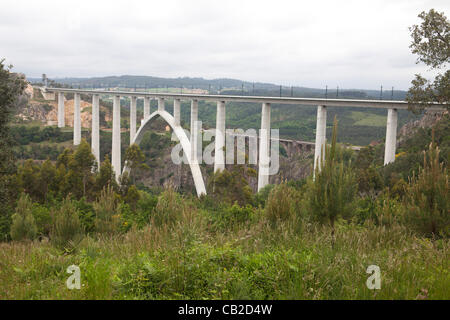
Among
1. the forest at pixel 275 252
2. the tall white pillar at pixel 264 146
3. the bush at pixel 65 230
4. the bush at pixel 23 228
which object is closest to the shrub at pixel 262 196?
the tall white pillar at pixel 264 146

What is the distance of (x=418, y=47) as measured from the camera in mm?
14531

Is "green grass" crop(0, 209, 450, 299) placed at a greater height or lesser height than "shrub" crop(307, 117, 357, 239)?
lesser

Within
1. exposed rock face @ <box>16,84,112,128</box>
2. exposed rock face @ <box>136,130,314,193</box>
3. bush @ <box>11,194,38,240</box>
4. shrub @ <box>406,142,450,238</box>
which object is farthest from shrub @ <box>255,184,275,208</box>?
exposed rock face @ <box>16,84,112,128</box>

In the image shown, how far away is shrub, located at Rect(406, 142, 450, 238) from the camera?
5.62 metres

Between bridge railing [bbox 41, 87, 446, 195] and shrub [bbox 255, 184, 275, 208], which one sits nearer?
bridge railing [bbox 41, 87, 446, 195]

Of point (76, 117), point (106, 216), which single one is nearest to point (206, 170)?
point (76, 117)

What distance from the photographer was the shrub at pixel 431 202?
562 centimetres

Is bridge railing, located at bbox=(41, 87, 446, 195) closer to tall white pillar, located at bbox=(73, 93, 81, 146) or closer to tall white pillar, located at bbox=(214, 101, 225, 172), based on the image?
tall white pillar, located at bbox=(214, 101, 225, 172)

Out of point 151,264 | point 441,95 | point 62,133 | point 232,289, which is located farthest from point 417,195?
point 62,133

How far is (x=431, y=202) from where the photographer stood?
5.81 meters

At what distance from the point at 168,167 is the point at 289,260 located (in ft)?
150

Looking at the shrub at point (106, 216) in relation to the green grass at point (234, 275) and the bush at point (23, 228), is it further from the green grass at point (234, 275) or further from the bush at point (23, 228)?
the green grass at point (234, 275)

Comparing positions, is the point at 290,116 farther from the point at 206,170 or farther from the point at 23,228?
the point at 23,228
